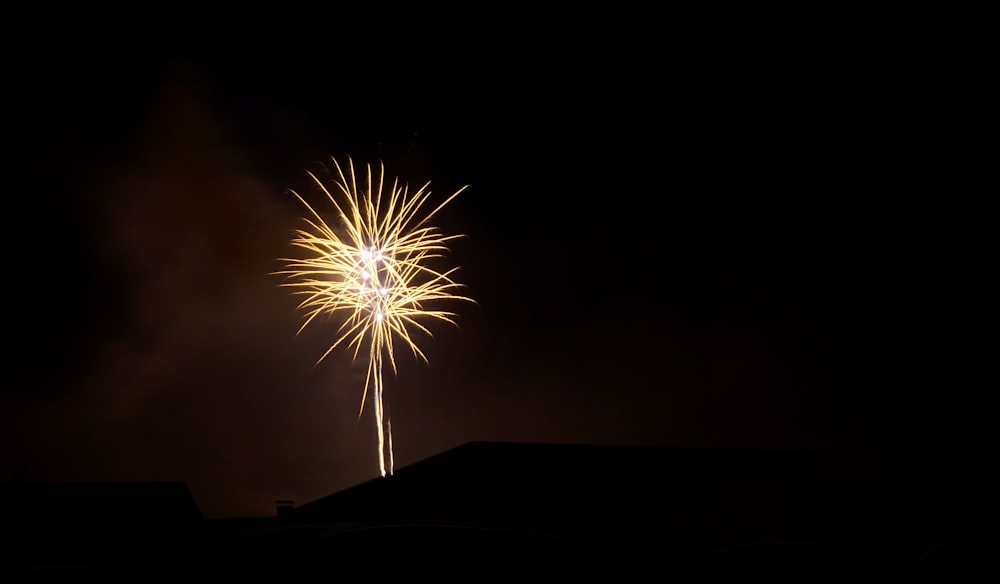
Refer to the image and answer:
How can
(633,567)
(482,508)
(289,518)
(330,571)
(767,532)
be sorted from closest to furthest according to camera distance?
(330,571), (633,567), (482,508), (767,532), (289,518)

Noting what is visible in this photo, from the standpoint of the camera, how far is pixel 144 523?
20.1m

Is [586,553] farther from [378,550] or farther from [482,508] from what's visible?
[482,508]

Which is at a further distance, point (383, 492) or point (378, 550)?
point (383, 492)

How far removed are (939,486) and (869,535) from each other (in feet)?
5.86

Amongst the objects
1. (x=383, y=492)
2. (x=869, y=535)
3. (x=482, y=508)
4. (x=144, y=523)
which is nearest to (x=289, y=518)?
(x=383, y=492)

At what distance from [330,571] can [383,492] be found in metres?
10.2

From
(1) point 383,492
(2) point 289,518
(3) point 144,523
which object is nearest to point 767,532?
(1) point 383,492

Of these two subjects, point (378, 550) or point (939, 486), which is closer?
point (378, 550)

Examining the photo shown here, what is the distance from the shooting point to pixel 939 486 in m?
16.3

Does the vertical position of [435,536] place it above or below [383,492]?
below

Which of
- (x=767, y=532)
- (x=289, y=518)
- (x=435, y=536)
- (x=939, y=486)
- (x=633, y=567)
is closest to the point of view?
(x=435, y=536)

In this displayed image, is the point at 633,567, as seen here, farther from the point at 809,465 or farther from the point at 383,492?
the point at 809,465

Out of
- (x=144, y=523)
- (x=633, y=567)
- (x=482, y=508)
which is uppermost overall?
(x=144, y=523)

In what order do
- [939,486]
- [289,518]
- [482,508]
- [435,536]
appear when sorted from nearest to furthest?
[435,536] → [482,508] → [289,518] → [939,486]
